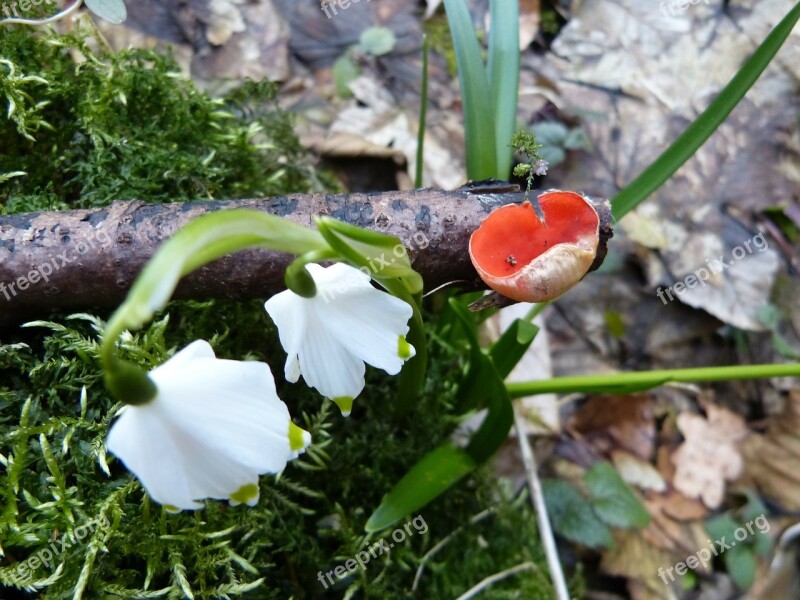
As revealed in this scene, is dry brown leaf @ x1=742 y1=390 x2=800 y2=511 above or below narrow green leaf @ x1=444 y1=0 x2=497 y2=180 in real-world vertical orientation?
below

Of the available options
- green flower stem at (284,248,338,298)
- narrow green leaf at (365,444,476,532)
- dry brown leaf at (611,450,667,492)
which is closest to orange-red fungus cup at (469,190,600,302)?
green flower stem at (284,248,338,298)

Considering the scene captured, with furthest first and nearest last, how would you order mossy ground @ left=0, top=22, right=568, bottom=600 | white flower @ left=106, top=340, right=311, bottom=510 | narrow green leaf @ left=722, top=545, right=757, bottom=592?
narrow green leaf @ left=722, top=545, right=757, bottom=592, mossy ground @ left=0, top=22, right=568, bottom=600, white flower @ left=106, top=340, right=311, bottom=510

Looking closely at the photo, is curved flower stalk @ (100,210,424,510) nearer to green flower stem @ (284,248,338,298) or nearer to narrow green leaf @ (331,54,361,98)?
green flower stem @ (284,248,338,298)

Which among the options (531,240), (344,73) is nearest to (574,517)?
(531,240)

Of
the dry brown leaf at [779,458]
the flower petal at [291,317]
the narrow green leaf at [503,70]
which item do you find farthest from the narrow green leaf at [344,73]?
the dry brown leaf at [779,458]

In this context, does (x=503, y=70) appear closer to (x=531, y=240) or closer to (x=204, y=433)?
(x=531, y=240)

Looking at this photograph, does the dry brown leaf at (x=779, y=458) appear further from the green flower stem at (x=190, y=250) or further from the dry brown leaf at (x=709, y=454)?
the green flower stem at (x=190, y=250)

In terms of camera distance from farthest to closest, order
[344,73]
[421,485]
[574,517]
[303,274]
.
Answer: [344,73] < [574,517] < [421,485] < [303,274]
